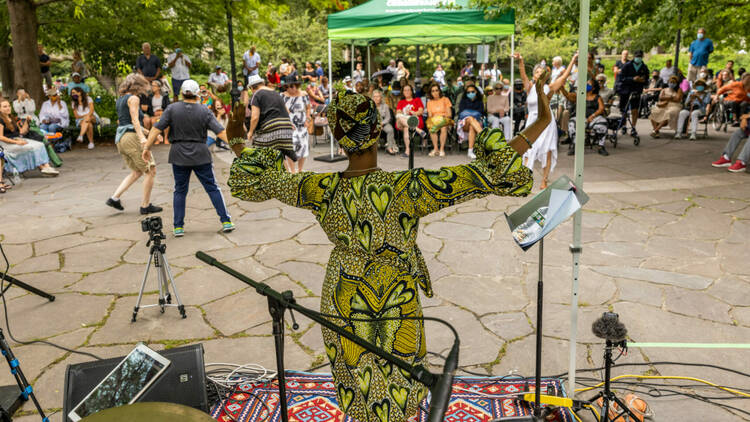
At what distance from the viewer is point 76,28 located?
1516 centimetres

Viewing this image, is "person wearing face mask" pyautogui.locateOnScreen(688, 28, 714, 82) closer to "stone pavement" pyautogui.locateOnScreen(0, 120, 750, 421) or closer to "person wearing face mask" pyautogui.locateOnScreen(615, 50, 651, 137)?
"person wearing face mask" pyautogui.locateOnScreen(615, 50, 651, 137)

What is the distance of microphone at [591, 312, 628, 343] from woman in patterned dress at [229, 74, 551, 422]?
1014mm

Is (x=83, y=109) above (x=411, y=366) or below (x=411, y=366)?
above

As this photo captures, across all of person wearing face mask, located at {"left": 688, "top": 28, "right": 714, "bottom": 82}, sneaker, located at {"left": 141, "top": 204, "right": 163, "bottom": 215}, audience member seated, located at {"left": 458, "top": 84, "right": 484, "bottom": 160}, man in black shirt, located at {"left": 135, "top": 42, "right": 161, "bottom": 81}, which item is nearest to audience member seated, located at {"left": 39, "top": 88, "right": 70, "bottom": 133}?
man in black shirt, located at {"left": 135, "top": 42, "right": 161, "bottom": 81}

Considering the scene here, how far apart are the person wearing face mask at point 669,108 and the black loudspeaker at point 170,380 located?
12.3 m

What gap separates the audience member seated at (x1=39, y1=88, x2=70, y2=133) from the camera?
12836 millimetres

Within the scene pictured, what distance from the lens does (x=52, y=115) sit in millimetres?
12922

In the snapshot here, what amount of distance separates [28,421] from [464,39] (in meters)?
12.7

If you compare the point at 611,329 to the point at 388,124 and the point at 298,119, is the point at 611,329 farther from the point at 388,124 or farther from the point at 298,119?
the point at 388,124

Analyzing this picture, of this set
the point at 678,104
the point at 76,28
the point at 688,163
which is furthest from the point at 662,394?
the point at 76,28

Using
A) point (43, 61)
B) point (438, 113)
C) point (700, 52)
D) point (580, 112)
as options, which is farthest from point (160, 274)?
point (700, 52)

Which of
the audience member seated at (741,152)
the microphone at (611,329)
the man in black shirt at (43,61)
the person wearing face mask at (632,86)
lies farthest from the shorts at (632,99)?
the man in black shirt at (43,61)

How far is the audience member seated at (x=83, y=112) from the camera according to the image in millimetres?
13352

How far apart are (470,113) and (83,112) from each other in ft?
30.0
